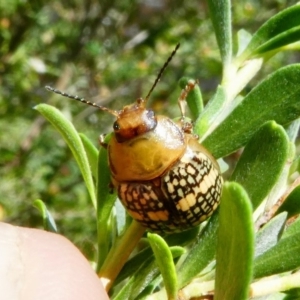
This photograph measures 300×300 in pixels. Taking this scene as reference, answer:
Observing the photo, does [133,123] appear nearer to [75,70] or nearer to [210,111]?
Result: [210,111]

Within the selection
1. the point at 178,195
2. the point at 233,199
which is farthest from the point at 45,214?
the point at 233,199

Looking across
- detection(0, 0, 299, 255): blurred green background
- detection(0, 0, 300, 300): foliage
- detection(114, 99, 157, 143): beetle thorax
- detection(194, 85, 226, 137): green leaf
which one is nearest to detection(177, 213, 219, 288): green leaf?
detection(0, 0, 300, 300): foliage

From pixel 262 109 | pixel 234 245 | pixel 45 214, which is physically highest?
pixel 262 109

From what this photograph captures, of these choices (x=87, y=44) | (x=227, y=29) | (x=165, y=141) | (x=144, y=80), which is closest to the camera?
(x=227, y=29)

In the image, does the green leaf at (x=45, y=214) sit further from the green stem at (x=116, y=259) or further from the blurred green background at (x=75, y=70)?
the blurred green background at (x=75, y=70)

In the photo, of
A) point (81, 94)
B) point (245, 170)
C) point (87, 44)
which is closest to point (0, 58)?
point (87, 44)

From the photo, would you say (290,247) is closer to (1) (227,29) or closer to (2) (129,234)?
(2) (129,234)
